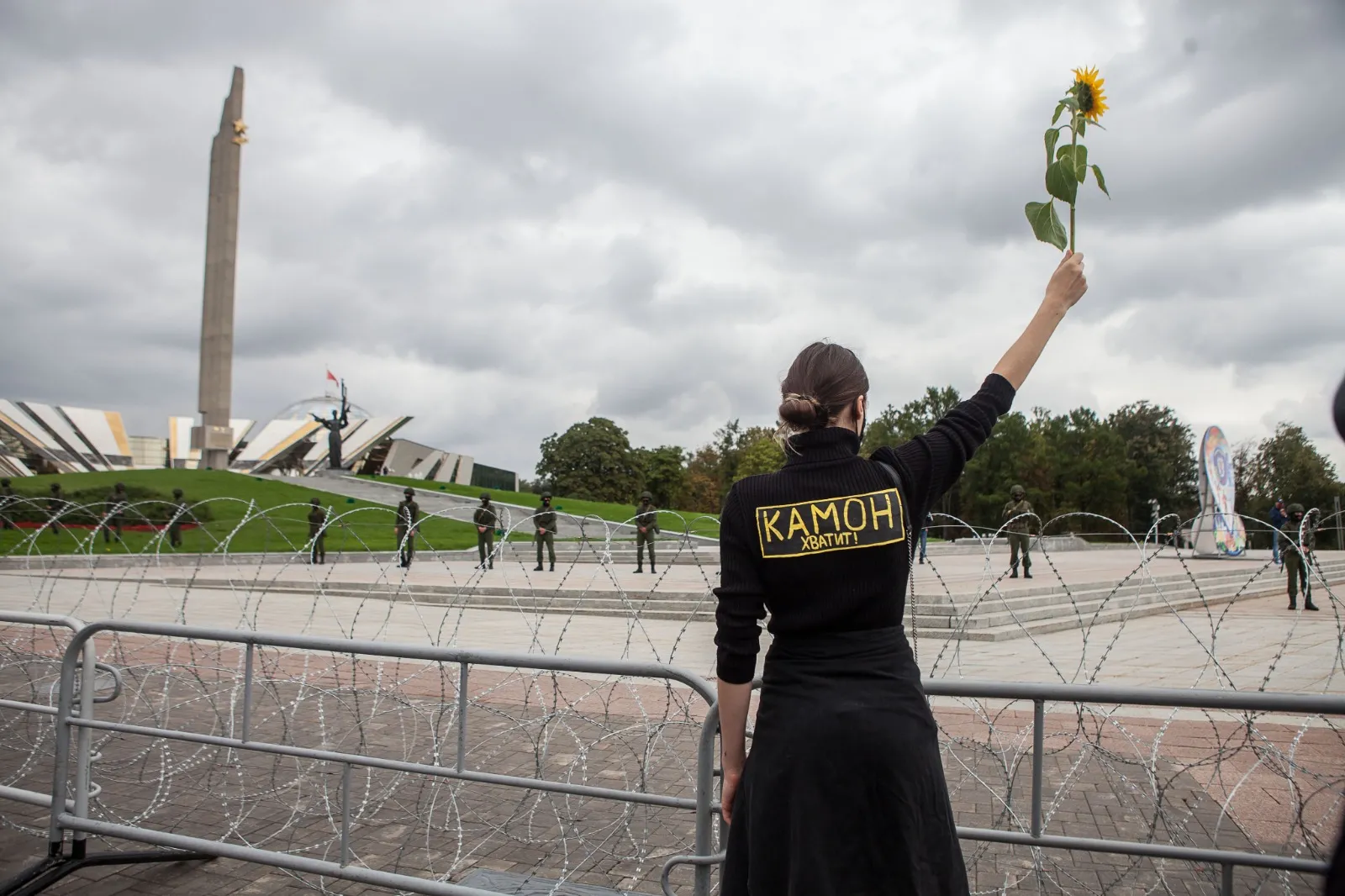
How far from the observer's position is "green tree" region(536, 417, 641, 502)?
8350 centimetres

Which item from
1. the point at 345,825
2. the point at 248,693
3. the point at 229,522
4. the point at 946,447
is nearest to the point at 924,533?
the point at 229,522

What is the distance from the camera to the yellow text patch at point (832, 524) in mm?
2059

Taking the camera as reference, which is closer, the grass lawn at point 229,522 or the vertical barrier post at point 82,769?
the vertical barrier post at point 82,769

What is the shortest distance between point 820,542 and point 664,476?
273 feet

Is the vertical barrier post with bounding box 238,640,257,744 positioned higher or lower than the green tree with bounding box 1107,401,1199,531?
lower

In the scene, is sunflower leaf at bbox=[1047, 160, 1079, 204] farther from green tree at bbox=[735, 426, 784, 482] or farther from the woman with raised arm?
green tree at bbox=[735, 426, 784, 482]

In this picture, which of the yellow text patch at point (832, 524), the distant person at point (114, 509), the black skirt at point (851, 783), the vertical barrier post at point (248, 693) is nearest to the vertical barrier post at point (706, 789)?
the black skirt at point (851, 783)

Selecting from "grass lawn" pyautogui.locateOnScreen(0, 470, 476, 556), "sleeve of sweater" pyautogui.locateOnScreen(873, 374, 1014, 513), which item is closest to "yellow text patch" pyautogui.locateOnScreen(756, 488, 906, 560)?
"sleeve of sweater" pyautogui.locateOnScreen(873, 374, 1014, 513)

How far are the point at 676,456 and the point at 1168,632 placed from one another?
2893 inches

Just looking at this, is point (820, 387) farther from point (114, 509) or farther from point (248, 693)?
point (114, 509)

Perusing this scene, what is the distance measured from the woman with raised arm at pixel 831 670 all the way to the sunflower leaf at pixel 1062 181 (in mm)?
541

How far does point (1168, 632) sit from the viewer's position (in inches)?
523

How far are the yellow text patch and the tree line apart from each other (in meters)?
59.3

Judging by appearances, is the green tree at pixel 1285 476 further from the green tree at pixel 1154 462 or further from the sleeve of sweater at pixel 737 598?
the sleeve of sweater at pixel 737 598
